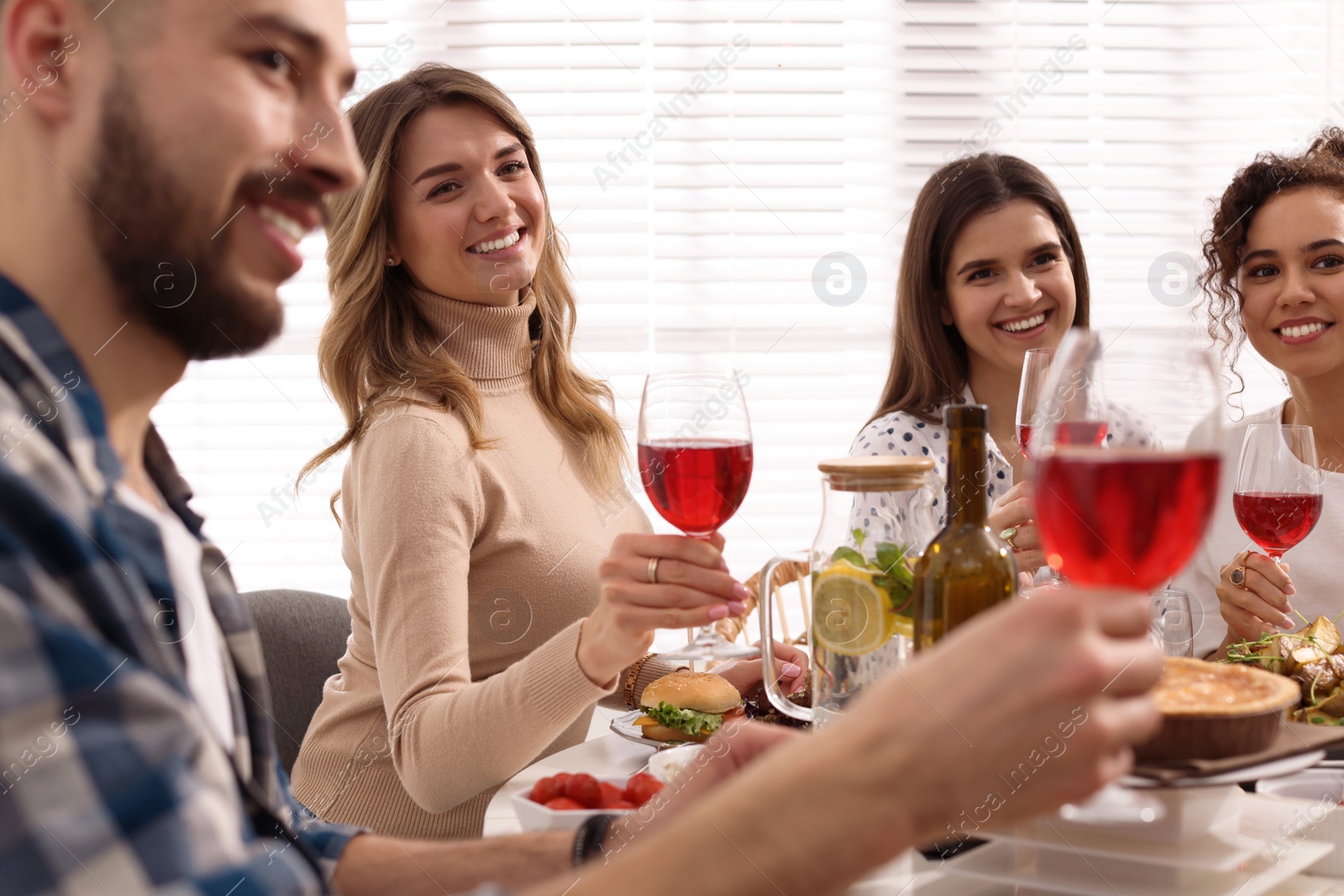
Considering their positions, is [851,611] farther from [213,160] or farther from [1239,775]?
[213,160]

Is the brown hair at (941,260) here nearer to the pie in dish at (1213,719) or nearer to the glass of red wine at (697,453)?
the glass of red wine at (697,453)

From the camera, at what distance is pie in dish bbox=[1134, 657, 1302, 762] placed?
883 mm

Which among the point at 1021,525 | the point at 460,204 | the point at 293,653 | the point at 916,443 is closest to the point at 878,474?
the point at 1021,525

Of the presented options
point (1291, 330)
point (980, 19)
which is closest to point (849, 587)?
point (1291, 330)

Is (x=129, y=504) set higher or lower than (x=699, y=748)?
higher

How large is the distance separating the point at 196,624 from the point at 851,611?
0.66 m

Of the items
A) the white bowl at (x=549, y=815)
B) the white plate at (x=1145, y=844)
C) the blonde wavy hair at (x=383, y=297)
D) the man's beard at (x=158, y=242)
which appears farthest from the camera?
the blonde wavy hair at (x=383, y=297)

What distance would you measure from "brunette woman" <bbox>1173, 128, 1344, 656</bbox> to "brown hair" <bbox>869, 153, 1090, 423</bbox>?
0.41 meters

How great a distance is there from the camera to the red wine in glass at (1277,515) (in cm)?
170

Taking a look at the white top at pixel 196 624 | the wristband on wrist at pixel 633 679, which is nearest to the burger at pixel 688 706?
the wristband on wrist at pixel 633 679

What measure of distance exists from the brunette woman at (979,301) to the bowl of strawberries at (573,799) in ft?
5.43

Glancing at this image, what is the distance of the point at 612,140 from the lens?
3.50 metres

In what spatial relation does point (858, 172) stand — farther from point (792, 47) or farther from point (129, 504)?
point (129, 504)

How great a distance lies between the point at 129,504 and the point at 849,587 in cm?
72
